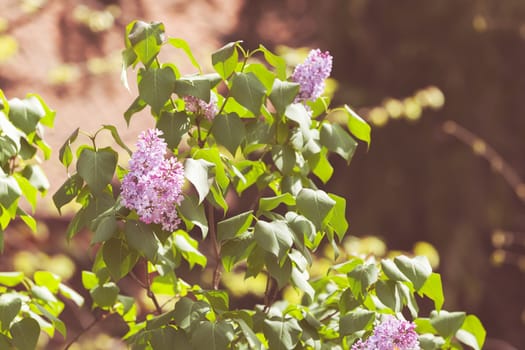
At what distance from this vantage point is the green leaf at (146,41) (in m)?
1.66

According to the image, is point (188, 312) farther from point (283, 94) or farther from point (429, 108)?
point (429, 108)

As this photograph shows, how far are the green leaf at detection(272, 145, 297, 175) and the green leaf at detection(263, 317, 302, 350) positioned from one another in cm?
32

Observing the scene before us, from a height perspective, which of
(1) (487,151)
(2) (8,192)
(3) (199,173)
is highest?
(3) (199,173)

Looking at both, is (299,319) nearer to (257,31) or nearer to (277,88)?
(277,88)

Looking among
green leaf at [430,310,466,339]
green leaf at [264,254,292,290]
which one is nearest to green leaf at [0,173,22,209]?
green leaf at [264,254,292,290]

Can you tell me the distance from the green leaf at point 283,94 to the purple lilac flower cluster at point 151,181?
0.85ft

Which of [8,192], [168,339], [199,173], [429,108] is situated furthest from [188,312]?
[429,108]

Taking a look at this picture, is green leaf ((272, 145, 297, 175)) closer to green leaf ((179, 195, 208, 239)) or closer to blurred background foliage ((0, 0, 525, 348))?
green leaf ((179, 195, 208, 239))

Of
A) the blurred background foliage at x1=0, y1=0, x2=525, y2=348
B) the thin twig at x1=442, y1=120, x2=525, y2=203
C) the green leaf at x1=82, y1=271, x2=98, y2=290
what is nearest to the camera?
the green leaf at x1=82, y1=271, x2=98, y2=290

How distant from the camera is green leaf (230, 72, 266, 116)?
65.4 inches

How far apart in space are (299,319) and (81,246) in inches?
117

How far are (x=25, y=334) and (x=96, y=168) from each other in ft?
1.38

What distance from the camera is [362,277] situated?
1.73 meters

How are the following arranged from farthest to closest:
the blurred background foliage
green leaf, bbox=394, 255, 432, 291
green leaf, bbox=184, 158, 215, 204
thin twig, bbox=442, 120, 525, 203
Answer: the blurred background foliage, thin twig, bbox=442, 120, 525, 203, green leaf, bbox=394, 255, 432, 291, green leaf, bbox=184, 158, 215, 204
